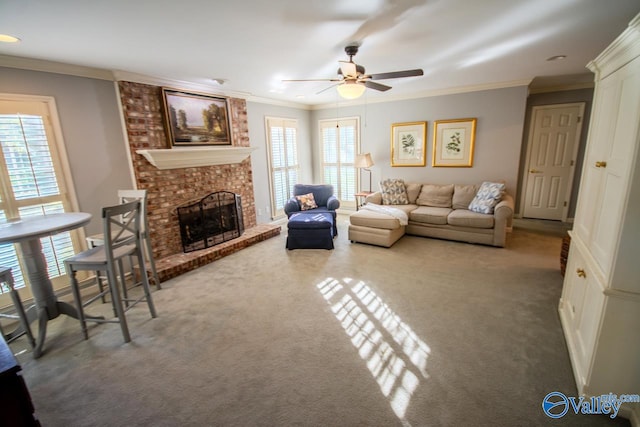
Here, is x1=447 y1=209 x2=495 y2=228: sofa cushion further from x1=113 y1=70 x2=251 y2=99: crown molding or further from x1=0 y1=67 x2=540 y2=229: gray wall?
x1=113 y1=70 x2=251 y2=99: crown molding

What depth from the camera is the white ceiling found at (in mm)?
1899

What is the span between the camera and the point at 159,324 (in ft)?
8.45

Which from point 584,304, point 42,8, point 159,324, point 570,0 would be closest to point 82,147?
point 42,8

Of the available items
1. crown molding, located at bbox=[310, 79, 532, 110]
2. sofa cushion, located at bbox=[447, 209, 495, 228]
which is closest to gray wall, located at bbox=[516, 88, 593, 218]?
crown molding, located at bbox=[310, 79, 532, 110]

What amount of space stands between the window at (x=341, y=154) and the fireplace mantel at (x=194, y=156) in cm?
228

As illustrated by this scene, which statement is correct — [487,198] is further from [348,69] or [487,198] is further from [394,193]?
[348,69]

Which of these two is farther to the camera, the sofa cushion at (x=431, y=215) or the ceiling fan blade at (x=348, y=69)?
the sofa cushion at (x=431, y=215)

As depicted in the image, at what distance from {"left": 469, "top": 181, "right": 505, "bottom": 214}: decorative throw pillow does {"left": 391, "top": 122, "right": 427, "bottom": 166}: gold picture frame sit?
4.14 ft

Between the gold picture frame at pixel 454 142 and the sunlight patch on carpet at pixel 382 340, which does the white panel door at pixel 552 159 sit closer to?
the gold picture frame at pixel 454 142

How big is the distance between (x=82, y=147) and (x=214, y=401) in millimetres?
3048

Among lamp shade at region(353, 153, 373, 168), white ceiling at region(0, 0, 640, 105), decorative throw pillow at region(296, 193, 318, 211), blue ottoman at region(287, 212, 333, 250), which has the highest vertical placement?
white ceiling at region(0, 0, 640, 105)

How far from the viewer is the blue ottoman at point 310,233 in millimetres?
4250

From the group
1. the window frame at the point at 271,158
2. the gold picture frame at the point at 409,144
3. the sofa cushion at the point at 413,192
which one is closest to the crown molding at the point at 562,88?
the gold picture frame at the point at 409,144

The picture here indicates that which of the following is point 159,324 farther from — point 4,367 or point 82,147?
point 82,147
